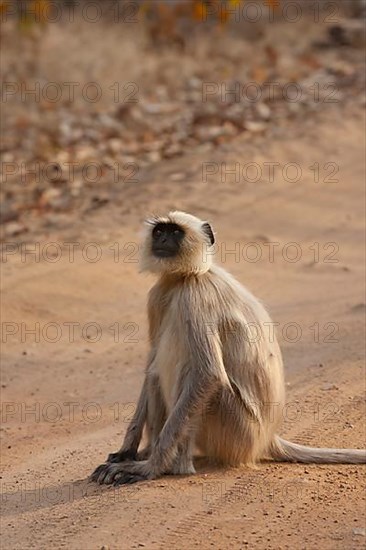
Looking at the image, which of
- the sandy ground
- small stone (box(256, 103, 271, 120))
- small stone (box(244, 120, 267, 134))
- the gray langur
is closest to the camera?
the sandy ground

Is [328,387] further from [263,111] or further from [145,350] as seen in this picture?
[263,111]

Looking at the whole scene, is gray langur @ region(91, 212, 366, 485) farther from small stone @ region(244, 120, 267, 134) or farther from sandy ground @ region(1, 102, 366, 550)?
small stone @ region(244, 120, 267, 134)

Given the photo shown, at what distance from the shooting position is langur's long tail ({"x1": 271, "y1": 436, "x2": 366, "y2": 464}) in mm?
5656

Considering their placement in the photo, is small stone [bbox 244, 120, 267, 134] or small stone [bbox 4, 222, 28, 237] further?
small stone [bbox 244, 120, 267, 134]

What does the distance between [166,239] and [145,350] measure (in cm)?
310

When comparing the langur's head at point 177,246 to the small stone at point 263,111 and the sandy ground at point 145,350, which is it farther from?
the small stone at point 263,111

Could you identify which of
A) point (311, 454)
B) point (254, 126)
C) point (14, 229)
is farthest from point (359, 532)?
point (254, 126)

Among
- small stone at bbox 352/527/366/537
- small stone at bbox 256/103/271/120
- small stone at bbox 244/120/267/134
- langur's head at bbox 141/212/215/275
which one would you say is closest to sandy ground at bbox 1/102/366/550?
small stone at bbox 352/527/366/537

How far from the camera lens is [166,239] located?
227 inches

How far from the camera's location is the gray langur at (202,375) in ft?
17.9

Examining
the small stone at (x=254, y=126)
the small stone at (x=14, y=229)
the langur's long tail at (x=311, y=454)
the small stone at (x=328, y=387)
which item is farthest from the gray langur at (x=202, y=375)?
the small stone at (x=254, y=126)

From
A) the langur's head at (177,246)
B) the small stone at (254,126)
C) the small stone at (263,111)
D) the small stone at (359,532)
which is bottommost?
the small stone at (359,532)

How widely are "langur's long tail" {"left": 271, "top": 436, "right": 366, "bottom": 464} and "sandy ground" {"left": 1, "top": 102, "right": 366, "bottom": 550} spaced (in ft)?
0.18

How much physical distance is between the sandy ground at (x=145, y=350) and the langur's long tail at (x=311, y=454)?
0.05 m
